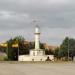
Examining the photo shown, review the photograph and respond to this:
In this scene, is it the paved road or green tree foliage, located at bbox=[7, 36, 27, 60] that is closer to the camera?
the paved road

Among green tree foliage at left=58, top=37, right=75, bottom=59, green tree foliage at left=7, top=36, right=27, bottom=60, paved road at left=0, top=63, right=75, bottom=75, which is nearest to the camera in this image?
paved road at left=0, top=63, right=75, bottom=75

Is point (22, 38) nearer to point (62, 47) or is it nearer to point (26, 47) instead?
point (26, 47)

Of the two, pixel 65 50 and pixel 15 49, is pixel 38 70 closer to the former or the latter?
pixel 15 49

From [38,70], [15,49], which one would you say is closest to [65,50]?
[15,49]

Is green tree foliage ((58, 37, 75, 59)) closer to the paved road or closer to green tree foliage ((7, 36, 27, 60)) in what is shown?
green tree foliage ((7, 36, 27, 60))

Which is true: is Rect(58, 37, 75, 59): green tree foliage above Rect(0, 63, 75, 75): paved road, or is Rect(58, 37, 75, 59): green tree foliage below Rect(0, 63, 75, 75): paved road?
above

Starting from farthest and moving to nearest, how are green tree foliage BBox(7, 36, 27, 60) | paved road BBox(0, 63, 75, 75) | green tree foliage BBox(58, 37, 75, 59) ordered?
green tree foliage BBox(58, 37, 75, 59)
green tree foliage BBox(7, 36, 27, 60)
paved road BBox(0, 63, 75, 75)

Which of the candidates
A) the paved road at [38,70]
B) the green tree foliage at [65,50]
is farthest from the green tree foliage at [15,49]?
the paved road at [38,70]

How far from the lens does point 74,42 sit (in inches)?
5217

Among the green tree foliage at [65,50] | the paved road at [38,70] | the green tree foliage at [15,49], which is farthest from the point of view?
the green tree foliage at [65,50]

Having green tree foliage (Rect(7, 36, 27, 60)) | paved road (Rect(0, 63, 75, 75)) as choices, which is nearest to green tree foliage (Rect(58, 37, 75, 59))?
green tree foliage (Rect(7, 36, 27, 60))

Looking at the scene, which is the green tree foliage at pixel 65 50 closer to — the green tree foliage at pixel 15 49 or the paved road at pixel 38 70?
the green tree foliage at pixel 15 49

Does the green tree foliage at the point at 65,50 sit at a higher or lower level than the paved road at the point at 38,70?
higher

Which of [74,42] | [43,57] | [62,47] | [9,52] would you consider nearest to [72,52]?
[62,47]
